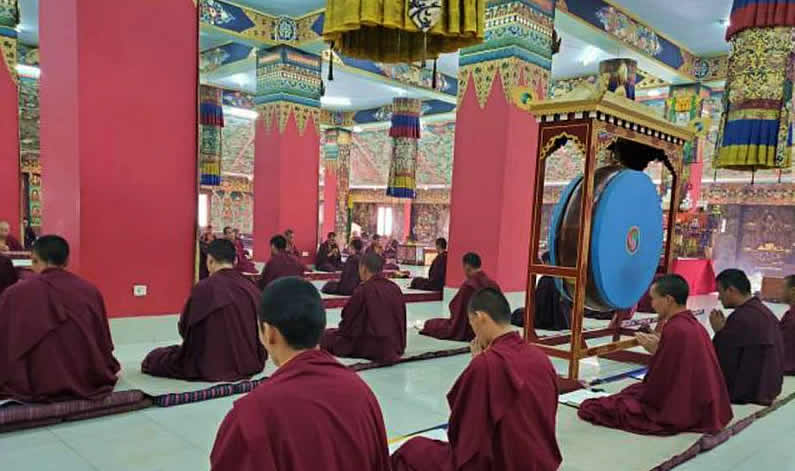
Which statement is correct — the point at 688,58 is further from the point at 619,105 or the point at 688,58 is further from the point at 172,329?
the point at 172,329

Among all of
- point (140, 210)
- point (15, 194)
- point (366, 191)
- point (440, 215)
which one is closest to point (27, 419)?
point (140, 210)

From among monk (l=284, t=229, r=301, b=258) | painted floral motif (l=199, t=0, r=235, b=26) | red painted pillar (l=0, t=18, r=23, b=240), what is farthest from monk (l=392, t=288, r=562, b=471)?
painted floral motif (l=199, t=0, r=235, b=26)

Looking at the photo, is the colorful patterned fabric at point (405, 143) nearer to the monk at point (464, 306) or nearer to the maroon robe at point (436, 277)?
the maroon robe at point (436, 277)

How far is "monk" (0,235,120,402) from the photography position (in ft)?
11.7

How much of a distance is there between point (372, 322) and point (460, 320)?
5.02 feet

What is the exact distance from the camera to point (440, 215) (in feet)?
67.5

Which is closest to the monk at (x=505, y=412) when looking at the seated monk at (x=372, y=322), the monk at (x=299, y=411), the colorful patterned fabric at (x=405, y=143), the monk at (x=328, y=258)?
the monk at (x=299, y=411)

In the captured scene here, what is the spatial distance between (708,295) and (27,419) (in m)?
12.4

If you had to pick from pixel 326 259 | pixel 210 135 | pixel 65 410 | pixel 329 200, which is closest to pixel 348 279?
pixel 326 259

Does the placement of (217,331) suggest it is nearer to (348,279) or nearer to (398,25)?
(398,25)

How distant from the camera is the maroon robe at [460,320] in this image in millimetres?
6371

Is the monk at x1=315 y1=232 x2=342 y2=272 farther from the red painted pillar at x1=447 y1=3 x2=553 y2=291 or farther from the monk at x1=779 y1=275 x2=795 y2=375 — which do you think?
the monk at x1=779 y1=275 x2=795 y2=375

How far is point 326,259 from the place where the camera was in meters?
11.9

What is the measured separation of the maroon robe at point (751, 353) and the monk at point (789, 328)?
137 cm
